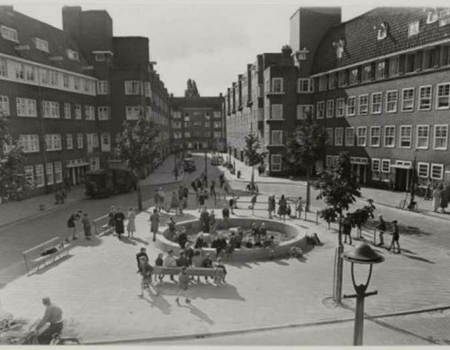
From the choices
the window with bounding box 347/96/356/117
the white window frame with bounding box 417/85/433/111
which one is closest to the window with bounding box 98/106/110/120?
the window with bounding box 347/96/356/117

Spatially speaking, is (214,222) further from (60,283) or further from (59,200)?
(59,200)

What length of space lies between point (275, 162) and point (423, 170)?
18388 mm

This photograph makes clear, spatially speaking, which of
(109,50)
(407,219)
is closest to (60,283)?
(407,219)

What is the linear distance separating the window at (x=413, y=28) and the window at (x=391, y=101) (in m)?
5.05

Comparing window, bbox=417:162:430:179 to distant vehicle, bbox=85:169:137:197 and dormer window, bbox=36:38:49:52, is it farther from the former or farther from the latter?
dormer window, bbox=36:38:49:52

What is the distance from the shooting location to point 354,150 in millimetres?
40969

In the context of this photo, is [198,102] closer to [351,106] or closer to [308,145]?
[351,106]

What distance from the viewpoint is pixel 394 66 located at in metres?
35.2

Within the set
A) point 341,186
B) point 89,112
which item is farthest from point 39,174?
point 341,186

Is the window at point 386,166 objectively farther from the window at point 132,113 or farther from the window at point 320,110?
the window at point 132,113

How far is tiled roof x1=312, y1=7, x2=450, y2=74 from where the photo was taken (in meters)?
32.1

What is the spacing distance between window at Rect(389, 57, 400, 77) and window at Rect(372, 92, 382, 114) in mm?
2356

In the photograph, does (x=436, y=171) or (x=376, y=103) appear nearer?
(x=436, y=171)

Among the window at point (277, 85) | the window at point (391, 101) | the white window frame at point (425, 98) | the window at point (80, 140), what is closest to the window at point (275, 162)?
the window at point (277, 85)
